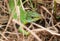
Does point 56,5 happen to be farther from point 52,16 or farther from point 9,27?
point 9,27

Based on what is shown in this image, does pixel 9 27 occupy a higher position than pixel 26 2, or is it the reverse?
pixel 26 2

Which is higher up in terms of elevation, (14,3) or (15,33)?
(14,3)

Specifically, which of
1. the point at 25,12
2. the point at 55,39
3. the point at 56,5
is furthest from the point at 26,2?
the point at 55,39

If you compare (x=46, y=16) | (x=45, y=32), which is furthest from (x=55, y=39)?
(x=46, y=16)

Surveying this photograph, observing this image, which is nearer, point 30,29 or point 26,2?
point 30,29

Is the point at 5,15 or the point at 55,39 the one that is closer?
the point at 55,39

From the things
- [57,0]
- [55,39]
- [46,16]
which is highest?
[57,0]

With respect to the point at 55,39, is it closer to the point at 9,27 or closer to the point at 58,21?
the point at 58,21
